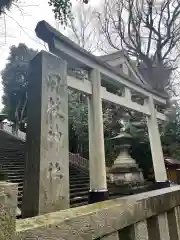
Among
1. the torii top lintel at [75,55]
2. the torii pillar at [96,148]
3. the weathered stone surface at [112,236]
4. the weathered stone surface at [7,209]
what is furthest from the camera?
the torii pillar at [96,148]

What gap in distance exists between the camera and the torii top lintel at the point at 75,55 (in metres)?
4.51

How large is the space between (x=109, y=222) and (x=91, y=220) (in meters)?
0.12

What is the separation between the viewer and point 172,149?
575 inches

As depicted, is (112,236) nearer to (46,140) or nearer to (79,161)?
(46,140)

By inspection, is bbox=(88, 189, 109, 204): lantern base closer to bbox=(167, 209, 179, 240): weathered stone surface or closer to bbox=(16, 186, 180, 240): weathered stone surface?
bbox=(167, 209, 179, 240): weathered stone surface

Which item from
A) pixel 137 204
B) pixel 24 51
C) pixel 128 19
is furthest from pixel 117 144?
pixel 24 51

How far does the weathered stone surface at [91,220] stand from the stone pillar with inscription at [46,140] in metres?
1.10

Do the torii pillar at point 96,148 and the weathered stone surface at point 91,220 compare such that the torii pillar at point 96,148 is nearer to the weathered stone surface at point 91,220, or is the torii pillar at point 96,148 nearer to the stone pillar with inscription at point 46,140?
the stone pillar with inscription at point 46,140

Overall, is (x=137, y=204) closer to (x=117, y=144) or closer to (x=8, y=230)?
(x=8, y=230)

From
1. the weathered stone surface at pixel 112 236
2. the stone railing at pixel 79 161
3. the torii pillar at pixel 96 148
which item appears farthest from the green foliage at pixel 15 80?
the weathered stone surface at pixel 112 236

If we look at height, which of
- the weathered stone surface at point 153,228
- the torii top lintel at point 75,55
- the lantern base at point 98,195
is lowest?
the lantern base at point 98,195

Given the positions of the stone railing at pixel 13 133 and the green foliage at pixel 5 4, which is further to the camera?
the stone railing at pixel 13 133

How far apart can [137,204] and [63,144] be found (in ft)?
5.90

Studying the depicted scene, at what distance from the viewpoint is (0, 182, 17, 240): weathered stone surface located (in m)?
0.64
